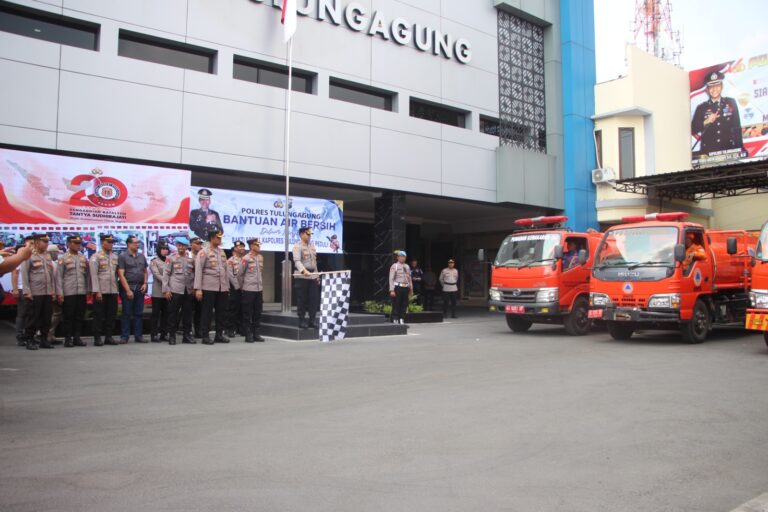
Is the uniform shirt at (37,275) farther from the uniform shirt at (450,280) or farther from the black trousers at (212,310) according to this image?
the uniform shirt at (450,280)

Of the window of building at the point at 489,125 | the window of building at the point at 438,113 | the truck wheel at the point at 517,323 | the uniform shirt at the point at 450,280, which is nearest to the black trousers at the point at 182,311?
the truck wheel at the point at 517,323

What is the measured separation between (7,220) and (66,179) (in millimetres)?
1349

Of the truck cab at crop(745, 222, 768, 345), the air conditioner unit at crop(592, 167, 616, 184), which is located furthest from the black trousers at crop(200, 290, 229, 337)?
the air conditioner unit at crop(592, 167, 616, 184)

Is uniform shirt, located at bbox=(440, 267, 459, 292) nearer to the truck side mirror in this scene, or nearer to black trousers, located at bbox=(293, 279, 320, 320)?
black trousers, located at bbox=(293, 279, 320, 320)

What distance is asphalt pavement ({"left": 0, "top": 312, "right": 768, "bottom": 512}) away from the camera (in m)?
3.58

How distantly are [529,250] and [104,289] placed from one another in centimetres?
893

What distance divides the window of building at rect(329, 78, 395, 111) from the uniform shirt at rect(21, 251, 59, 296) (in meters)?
9.62

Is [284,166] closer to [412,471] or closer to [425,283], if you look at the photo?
[425,283]

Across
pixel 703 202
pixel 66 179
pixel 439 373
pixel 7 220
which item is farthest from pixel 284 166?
pixel 703 202

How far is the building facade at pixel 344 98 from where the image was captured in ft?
42.6

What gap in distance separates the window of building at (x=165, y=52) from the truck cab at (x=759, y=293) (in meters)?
12.8

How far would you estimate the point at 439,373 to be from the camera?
8.08 meters

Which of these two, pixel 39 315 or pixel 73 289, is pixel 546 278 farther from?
pixel 39 315

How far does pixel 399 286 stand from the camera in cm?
1556
